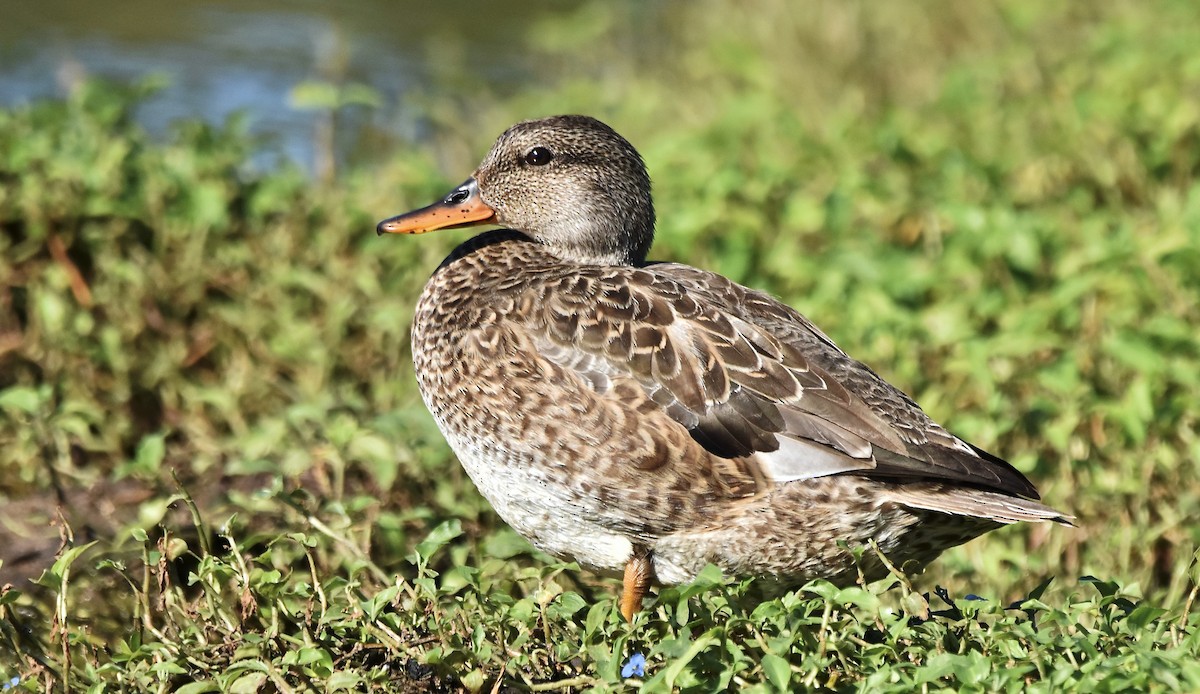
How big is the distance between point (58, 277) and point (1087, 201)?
4.36 metres

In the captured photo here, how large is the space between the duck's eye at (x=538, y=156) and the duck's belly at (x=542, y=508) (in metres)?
0.94

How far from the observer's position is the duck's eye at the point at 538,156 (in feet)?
14.1

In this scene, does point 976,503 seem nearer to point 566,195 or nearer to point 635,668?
point 635,668

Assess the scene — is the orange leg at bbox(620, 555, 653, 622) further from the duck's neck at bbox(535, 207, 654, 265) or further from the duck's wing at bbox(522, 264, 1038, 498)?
the duck's neck at bbox(535, 207, 654, 265)

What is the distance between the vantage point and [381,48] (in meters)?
11.5

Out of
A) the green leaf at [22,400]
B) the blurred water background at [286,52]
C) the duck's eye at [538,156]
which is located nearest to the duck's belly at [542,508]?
the duck's eye at [538,156]

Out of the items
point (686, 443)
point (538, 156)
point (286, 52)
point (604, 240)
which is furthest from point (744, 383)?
point (286, 52)

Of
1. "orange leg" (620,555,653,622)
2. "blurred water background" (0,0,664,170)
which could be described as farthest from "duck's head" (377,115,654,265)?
"blurred water background" (0,0,664,170)

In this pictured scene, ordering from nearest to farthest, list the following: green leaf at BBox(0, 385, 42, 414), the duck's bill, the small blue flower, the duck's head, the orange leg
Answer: the small blue flower
the orange leg
green leaf at BBox(0, 385, 42, 414)
the duck's head
the duck's bill

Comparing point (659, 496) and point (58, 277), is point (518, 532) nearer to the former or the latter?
point (659, 496)

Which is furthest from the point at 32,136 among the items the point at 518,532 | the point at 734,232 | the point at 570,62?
the point at 570,62

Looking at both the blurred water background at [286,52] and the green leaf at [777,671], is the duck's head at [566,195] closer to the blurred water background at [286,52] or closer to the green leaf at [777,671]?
the green leaf at [777,671]

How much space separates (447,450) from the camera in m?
4.50

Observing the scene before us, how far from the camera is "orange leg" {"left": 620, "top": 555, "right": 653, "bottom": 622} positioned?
3.64 metres
